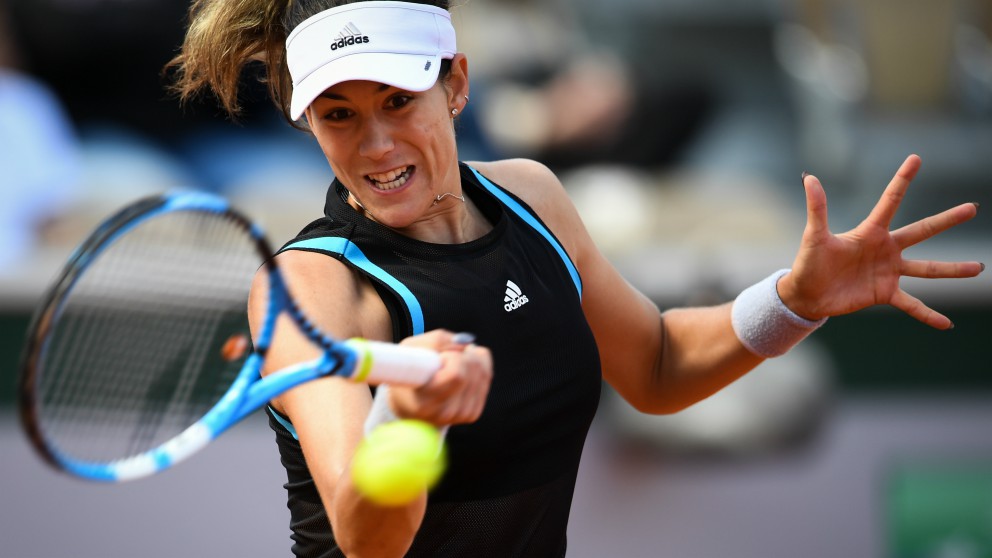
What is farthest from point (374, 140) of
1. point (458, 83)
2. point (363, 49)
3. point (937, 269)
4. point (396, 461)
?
point (937, 269)

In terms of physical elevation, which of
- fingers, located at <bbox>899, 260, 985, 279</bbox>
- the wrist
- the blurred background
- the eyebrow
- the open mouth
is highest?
the eyebrow

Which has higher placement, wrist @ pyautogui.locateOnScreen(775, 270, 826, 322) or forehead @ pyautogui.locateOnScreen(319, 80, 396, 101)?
forehead @ pyautogui.locateOnScreen(319, 80, 396, 101)

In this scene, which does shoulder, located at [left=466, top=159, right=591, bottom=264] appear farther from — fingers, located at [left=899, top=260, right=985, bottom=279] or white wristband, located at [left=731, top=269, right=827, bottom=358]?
fingers, located at [left=899, top=260, right=985, bottom=279]

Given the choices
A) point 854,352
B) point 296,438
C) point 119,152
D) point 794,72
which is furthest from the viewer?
point 794,72

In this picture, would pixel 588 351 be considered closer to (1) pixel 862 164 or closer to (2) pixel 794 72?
(1) pixel 862 164

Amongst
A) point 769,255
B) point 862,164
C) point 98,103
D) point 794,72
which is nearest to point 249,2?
point 769,255

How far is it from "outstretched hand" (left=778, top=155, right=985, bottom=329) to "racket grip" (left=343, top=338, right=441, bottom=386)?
79cm

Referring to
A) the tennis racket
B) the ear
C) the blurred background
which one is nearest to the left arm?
the ear

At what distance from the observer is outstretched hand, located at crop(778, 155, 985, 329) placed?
203 cm

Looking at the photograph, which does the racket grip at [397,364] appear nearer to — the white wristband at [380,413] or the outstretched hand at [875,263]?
the white wristband at [380,413]

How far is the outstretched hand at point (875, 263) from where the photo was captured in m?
2.03

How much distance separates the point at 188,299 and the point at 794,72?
482 centimetres

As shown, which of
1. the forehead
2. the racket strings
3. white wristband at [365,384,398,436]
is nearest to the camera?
white wristband at [365,384,398,436]

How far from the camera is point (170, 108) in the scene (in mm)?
5383
